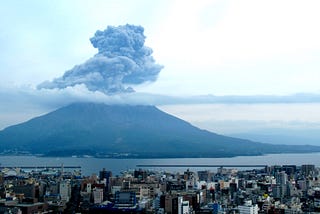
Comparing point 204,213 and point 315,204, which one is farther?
point 315,204

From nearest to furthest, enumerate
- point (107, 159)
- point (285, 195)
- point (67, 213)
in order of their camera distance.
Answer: point (67, 213) < point (285, 195) < point (107, 159)

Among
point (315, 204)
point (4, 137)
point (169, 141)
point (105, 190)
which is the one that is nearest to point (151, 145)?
point (169, 141)

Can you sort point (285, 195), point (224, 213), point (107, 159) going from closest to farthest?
point (224, 213), point (285, 195), point (107, 159)

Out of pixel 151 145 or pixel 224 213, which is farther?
pixel 151 145

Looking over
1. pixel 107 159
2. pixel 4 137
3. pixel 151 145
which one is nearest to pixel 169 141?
pixel 151 145

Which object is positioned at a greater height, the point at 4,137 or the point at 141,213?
the point at 4,137

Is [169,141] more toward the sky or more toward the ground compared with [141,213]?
more toward the sky

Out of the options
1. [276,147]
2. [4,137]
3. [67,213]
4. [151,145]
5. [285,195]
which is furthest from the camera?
[276,147]

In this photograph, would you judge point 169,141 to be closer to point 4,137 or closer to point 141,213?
point 4,137

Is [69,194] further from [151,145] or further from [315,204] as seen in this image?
[151,145]
